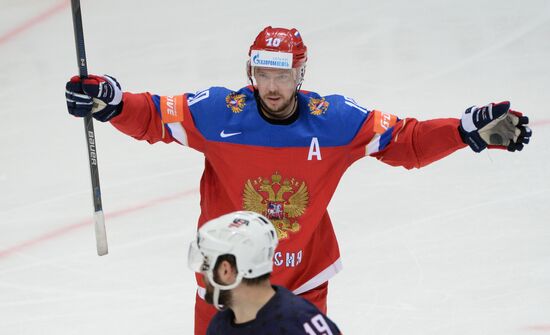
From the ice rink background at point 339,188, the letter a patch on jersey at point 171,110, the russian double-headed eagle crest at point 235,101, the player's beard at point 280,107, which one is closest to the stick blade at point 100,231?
the ice rink background at point 339,188

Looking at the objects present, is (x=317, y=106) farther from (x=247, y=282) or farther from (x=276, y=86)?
(x=247, y=282)

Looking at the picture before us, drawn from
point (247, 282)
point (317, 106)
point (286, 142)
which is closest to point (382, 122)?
point (317, 106)

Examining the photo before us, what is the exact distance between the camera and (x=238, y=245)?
2506mm

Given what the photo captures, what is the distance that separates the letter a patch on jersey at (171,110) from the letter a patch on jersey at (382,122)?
676mm

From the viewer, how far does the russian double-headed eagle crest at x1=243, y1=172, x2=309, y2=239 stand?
347 cm

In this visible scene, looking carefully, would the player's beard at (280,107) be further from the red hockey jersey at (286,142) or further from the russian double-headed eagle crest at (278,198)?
the russian double-headed eagle crest at (278,198)

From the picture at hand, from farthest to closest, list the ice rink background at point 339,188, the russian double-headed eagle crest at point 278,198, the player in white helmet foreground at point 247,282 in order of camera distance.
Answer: the ice rink background at point 339,188 < the russian double-headed eagle crest at point 278,198 < the player in white helmet foreground at point 247,282

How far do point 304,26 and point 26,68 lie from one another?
224 centimetres

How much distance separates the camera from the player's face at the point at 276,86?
133 inches

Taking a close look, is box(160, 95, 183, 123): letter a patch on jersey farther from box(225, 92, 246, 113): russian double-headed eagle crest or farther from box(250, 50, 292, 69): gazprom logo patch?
box(250, 50, 292, 69): gazprom logo patch

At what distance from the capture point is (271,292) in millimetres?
2584

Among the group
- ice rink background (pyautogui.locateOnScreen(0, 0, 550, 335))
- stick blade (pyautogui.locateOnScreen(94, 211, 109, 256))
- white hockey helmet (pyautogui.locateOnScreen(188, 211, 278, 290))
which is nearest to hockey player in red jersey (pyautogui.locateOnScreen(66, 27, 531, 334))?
stick blade (pyautogui.locateOnScreen(94, 211, 109, 256))

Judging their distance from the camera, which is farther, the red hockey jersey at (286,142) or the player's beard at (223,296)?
the red hockey jersey at (286,142)

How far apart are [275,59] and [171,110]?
1.40 feet
